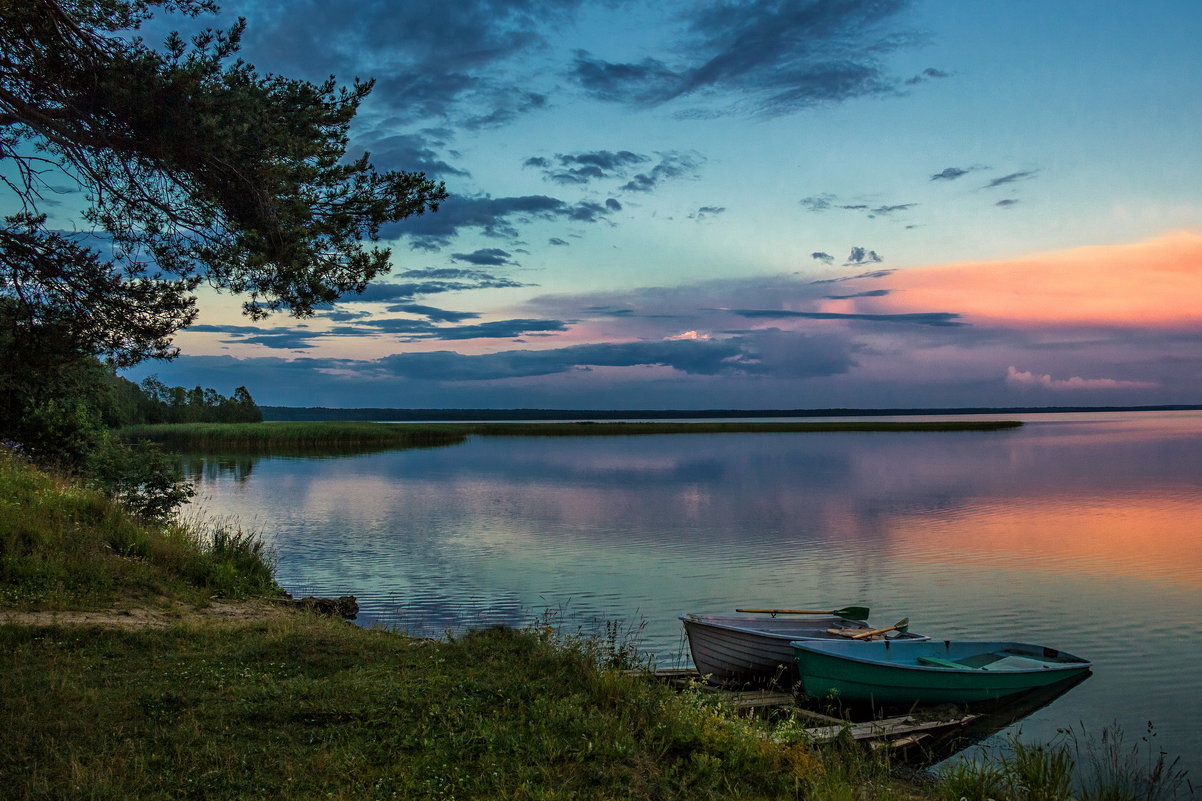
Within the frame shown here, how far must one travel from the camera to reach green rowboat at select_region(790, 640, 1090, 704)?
12.4 m

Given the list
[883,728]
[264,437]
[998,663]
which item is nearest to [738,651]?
[883,728]

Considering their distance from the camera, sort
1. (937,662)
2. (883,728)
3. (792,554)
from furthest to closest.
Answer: (792,554) < (937,662) < (883,728)

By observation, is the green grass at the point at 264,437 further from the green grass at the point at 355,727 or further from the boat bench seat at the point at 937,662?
the boat bench seat at the point at 937,662

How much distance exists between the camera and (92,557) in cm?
1483

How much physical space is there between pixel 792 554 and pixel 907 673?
13065 mm

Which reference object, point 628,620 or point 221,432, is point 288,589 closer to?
point 628,620

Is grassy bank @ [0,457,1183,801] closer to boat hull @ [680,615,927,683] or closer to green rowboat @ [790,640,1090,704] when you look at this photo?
green rowboat @ [790,640,1090,704]

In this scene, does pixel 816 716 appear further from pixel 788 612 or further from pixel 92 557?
pixel 92 557

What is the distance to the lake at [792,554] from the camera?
16.5m

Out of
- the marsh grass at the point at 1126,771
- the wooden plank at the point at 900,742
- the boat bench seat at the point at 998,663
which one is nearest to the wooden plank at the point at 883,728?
the wooden plank at the point at 900,742

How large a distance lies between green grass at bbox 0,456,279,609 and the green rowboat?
1084 centimetres

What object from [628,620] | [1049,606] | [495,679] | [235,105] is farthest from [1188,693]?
[235,105]

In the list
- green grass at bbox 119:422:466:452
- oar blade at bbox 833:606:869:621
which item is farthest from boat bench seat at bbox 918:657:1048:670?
green grass at bbox 119:422:466:452

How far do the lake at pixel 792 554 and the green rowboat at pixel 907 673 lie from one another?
1.80ft
